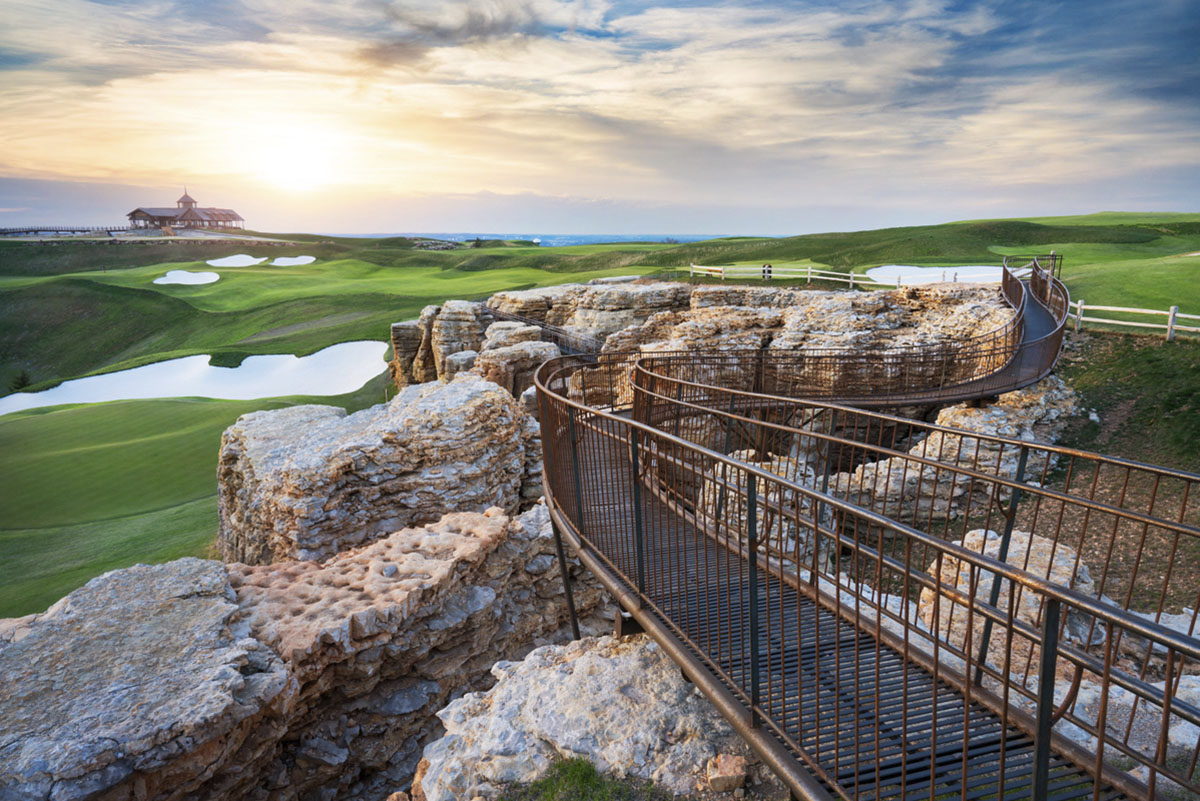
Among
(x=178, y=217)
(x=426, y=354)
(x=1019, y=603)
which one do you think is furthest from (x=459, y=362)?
(x=178, y=217)

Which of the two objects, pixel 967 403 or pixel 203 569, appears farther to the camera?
pixel 967 403

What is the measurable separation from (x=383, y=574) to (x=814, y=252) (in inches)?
2183

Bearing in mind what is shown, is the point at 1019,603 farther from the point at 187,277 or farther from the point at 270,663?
the point at 187,277

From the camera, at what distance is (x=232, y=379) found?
3794 cm

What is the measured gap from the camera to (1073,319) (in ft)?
70.9

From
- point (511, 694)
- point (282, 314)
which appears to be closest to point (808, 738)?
point (511, 694)

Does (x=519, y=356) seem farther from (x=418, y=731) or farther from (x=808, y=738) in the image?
(x=808, y=738)

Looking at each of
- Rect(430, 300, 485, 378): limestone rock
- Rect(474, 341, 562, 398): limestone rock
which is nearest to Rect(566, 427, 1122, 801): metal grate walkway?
Rect(474, 341, 562, 398): limestone rock

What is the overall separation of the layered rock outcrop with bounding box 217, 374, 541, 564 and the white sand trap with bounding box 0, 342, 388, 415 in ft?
81.1

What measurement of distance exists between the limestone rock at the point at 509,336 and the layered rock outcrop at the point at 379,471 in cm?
1103

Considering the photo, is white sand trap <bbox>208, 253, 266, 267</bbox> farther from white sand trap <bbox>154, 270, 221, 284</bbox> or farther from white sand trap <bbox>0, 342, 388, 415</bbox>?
white sand trap <bbox>0, 342, 388, 415</bbox>

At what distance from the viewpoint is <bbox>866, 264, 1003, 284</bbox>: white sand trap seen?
109 ft

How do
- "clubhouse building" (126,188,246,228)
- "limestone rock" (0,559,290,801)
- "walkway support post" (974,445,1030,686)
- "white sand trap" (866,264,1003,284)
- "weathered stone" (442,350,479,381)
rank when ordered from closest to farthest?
"walkway support post" (974,445,1030,686)
"limestone rock" (0,559,290,801)
"weathered stone" (442,350,479,381)
"white sand trap" (866,264,1003,284)
"clubhouse building" (126,188,246,228)

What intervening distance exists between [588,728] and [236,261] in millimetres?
96690
